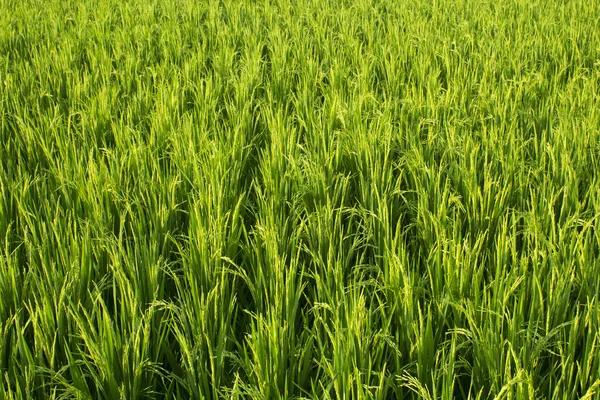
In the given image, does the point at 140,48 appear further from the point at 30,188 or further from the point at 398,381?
the point at 398,381

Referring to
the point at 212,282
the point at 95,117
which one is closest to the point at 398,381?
the point at 212,282

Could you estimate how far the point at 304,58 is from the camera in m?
3.30

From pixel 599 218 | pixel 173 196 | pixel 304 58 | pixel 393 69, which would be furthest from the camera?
pixel 304 58

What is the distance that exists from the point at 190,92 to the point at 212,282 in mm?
1694

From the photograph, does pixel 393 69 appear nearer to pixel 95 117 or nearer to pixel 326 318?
pixel 95 117

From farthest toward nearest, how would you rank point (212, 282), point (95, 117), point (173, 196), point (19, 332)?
1. point (95, 117)
2. point (173, 196)
3. point (212, 282)
4. point (19, 332)

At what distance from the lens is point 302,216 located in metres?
1.95

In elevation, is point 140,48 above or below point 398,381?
above

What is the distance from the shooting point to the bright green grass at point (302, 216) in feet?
4.17

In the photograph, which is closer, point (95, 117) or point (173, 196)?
point (173, 196)

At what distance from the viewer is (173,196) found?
73.0 inches

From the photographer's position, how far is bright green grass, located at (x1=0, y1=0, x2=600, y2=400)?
1.27 meters

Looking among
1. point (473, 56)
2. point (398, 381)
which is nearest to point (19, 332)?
point (398, 381)

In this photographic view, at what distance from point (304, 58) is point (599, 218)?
1.92 meters
